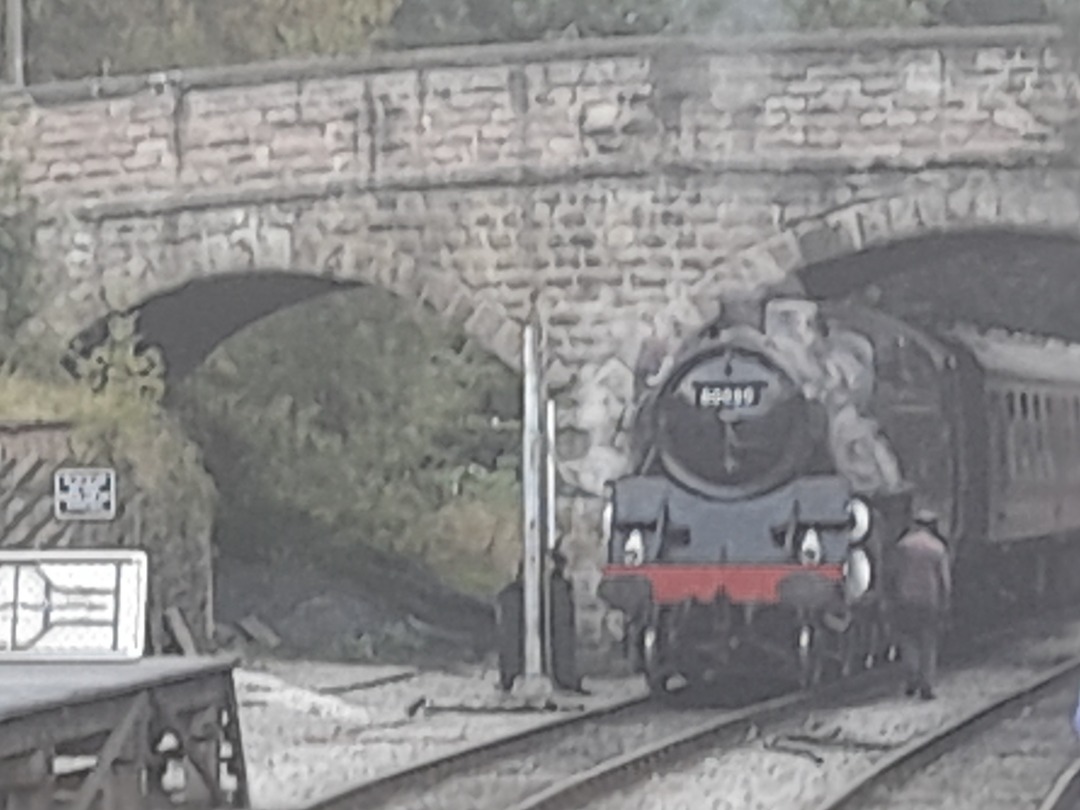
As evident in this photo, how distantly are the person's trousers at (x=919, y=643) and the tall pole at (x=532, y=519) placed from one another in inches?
30.0

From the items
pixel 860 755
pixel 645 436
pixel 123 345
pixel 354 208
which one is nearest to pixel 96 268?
pixel 123 345

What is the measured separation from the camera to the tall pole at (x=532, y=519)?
4.63m

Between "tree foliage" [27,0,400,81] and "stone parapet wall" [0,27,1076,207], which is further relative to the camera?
"tree foliage" [27,0,400,81]

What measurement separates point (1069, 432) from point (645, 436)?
0.86 meters

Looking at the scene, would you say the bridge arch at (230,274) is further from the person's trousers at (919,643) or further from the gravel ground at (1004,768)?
the gravel ground at (1004,768)

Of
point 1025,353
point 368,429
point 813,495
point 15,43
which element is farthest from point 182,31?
point 1025,353

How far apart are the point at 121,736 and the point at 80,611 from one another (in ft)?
1.23

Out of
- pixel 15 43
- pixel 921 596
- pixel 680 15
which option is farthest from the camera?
pixel 15 43

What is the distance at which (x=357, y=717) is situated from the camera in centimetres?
467

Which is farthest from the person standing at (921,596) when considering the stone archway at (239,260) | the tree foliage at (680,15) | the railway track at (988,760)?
the tree foliage at (680,15)

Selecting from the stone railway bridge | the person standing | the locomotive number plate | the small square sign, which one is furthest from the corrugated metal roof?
the small square sign

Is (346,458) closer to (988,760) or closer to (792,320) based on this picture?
(792,320)

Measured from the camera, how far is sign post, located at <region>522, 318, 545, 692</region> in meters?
4.63

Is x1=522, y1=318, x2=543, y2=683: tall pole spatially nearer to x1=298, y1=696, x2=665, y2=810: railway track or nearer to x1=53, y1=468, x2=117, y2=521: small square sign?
x1=298, y1=696, x2=665, y2=810: railway track
